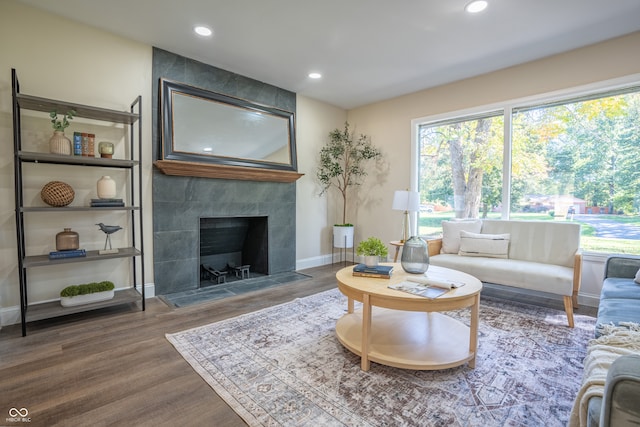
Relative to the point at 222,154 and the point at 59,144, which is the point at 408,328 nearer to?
the point at 222,154

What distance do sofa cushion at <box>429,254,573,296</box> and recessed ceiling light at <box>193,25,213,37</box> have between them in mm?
3316

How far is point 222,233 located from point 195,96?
1.77 meters

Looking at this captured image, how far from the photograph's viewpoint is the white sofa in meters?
2.73

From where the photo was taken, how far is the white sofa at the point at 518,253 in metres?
2.73

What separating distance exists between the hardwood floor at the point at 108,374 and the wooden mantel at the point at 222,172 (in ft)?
4.85

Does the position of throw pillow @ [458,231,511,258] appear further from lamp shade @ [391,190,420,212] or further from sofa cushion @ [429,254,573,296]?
lamp shade @ [391,190,420,212]

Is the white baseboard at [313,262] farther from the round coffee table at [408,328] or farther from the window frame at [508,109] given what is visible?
the round coffee table at [408,328]

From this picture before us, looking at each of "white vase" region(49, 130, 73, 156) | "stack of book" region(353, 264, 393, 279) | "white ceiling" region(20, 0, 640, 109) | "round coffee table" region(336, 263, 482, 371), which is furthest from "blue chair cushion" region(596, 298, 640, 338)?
"white vase" region(49, 130, 73, 156)

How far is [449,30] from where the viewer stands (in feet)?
9.28

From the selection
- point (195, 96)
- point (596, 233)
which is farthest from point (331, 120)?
point (596, 233)

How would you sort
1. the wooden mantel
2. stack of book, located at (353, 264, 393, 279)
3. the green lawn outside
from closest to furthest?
stack of book, located at (353, 264, 393, 279) → the green lawn outside → the wooden mantel

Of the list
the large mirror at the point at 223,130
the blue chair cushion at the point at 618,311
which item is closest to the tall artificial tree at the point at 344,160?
the large mirror at the point at 223,130

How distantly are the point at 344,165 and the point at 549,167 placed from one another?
2849 mm

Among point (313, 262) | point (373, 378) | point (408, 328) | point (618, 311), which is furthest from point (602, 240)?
point (313, 262)
